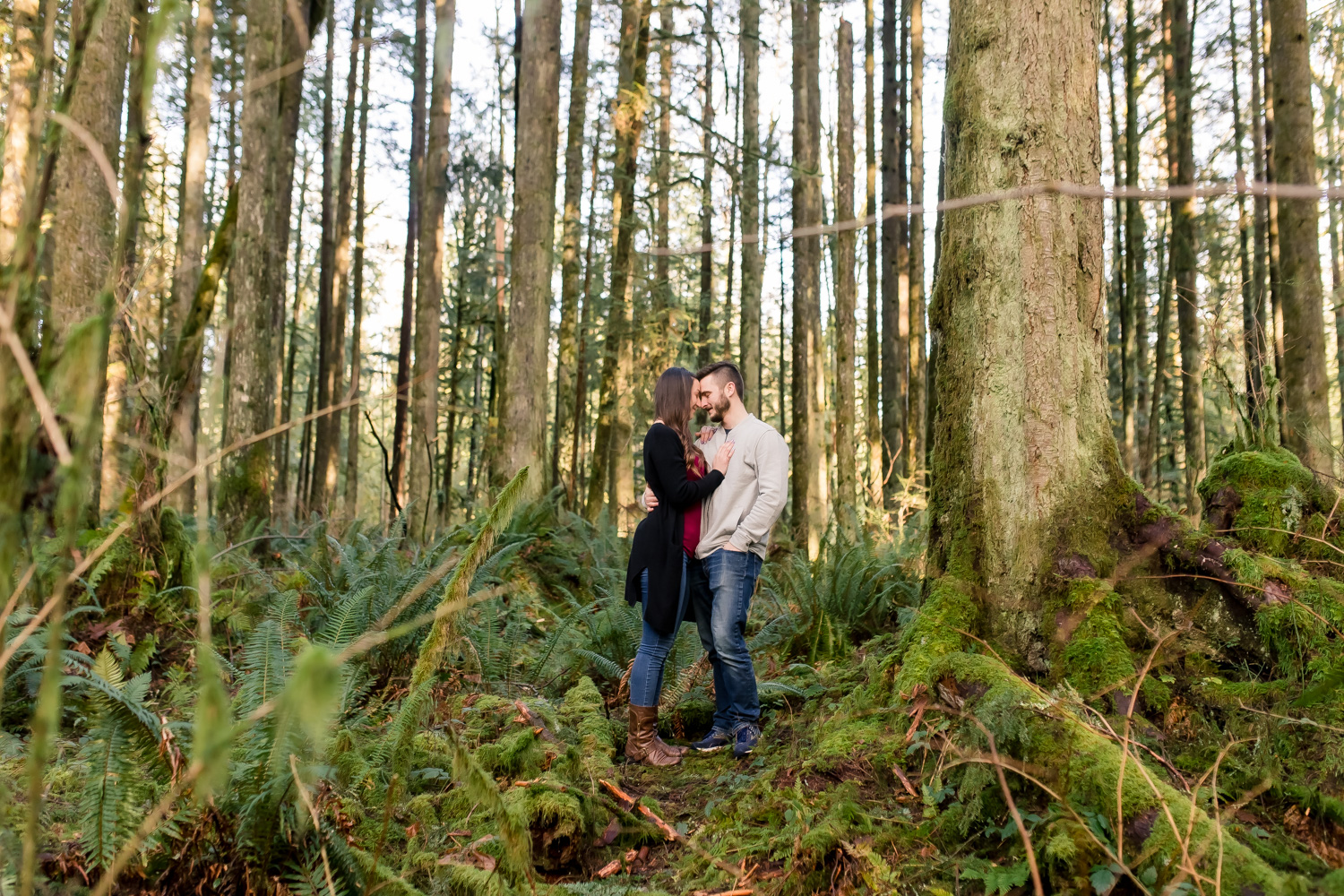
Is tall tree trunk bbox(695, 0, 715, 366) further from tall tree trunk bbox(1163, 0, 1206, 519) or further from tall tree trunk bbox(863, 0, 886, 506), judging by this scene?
tall tree trunk bbox(1163, 0, 1206, 519)

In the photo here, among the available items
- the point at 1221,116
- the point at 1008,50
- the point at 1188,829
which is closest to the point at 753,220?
the point at 1221,116

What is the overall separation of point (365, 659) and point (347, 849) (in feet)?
7.74

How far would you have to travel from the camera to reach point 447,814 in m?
3.07

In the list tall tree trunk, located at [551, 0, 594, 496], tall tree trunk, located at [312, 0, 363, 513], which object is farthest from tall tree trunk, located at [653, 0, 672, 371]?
tall tree trunk, located at [312, 0, 363, 513]

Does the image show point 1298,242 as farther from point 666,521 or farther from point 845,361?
point 666,521

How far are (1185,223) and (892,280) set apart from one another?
4.32m

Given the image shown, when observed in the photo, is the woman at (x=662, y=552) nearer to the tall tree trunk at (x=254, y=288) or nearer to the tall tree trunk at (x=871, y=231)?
the tall tree trunk at (x=254, y=288)

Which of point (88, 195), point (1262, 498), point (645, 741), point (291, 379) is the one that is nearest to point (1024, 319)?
point (1262, 498)

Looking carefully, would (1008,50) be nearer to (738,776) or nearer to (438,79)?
(738,776)

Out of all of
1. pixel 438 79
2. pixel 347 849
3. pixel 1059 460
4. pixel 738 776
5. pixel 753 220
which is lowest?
pixel 738 776

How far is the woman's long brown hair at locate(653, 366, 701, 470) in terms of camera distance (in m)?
4.43

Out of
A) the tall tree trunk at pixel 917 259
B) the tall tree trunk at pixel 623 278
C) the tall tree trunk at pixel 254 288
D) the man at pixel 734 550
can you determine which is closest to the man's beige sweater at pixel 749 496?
the man at pixel 734 550

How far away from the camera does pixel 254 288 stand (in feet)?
29.7

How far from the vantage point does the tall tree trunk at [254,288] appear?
28.9 feet
